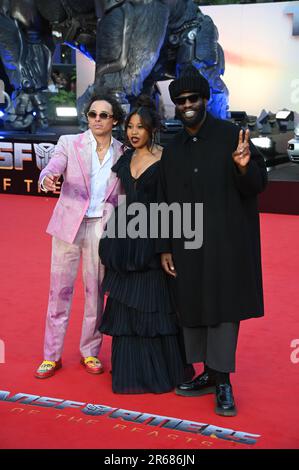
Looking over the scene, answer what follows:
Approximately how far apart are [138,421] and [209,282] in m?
0.65

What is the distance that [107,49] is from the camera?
9.64m

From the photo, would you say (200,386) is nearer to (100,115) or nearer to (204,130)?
(204,130)

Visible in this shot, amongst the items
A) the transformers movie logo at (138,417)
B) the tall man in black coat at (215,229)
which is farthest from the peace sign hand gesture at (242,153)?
the transformers movie logo at (138,417)

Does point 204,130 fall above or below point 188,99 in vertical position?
below

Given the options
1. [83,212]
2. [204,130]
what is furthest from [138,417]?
[204,130]

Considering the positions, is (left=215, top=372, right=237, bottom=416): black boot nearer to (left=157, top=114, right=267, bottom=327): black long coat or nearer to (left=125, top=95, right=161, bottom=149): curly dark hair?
(left=157, top=114, right=267, bottom=327): black long coat

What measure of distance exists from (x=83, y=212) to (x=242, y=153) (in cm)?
90

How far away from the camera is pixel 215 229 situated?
10.4ft

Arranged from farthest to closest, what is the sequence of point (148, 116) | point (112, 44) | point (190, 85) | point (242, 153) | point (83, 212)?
point (112, 44), point (83, 212), point (148, 116), point (190, 85), point (242, 153)

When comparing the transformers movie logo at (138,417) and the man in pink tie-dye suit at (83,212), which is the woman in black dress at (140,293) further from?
the transformers movie logo at (138,417)

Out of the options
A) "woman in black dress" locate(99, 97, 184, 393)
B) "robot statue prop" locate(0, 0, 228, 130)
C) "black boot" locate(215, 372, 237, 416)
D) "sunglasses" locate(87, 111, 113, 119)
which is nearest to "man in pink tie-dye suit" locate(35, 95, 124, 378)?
"sunglasses" locate(87, 111, 113, 119)

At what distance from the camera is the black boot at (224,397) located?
321 cm

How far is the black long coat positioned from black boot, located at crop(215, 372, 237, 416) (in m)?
0.28

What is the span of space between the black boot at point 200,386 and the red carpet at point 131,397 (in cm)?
5
